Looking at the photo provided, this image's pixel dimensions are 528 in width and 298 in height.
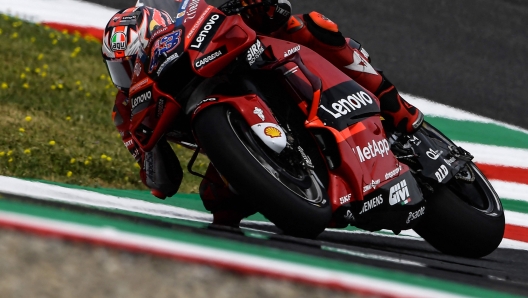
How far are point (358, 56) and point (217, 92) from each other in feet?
3.22

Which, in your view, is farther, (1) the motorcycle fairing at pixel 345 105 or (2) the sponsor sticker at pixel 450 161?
(2) the sponsor sticker at pixel 450 161

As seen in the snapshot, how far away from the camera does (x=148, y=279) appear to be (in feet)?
6.82

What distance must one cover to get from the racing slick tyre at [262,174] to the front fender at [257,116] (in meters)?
0.03

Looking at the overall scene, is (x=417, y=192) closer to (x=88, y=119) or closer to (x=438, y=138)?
(x=438, y=138)

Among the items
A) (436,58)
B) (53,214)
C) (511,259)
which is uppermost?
(53,214)

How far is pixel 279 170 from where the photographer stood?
10.7 ft

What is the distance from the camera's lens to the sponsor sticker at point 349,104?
3617 mm

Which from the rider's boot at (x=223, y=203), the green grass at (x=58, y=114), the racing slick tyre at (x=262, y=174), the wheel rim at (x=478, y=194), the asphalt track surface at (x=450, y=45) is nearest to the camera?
the racing slick tyre at (x=262, y=174)

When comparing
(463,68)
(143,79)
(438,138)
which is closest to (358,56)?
(438,138)

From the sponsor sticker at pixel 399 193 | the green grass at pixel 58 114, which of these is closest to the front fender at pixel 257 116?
the sponsor sticker at pixel 399 193

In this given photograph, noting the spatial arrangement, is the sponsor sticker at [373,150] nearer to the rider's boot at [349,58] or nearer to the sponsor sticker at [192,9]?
the rider's boot at [349,58]

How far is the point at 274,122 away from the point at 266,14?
644 millimetres

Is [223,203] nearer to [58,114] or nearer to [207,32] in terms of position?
[207,32]

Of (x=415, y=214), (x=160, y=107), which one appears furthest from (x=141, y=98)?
(x=415, y=214)
